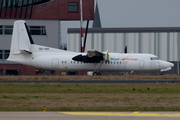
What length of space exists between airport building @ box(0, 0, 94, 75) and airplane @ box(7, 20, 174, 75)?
547 inches

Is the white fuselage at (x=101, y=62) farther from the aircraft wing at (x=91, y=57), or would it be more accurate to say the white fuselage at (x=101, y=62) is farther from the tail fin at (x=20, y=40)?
the tail fin at (x=20, y=40)

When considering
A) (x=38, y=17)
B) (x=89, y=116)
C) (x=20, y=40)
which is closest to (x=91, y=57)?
(x=20, y=40)

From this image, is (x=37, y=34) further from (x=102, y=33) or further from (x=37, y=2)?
(x=102, y=33)

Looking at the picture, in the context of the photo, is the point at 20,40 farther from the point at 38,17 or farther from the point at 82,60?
the point at 38,17

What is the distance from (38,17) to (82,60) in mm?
19602

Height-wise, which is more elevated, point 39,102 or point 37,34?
point 37,34

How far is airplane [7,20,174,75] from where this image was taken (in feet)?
123

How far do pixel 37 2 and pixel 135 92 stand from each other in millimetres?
36759

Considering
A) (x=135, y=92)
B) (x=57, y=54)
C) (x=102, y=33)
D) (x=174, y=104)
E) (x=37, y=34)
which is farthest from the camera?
(x=102, y=33)

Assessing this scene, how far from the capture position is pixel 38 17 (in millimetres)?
52812

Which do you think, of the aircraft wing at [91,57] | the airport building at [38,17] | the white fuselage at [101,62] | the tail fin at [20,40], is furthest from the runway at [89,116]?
the airport building at [38,17]

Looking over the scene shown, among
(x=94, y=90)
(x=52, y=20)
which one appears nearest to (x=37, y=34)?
(x=52, y=20)

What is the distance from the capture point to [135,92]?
71.2ft

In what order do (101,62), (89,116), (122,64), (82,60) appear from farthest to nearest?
1. (101,62)
2. (122,64)
3. (82,60)
4. (89,116)
